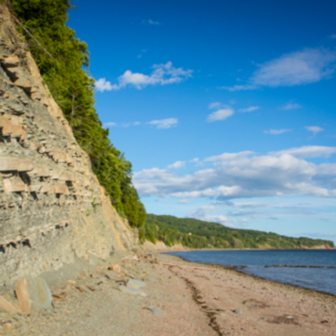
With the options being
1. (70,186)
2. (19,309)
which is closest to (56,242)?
(70,186)

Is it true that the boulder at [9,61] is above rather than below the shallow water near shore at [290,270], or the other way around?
above

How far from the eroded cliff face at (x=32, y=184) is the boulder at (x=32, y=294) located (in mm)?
807

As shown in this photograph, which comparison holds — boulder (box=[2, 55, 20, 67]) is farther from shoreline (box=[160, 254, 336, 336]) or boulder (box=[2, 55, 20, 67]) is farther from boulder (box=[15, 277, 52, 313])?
shoreline (box=[160, 254, 336, 336])

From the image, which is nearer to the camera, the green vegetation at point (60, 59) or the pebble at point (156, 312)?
the pebble at point (156, 312)

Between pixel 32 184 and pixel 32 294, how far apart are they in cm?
446

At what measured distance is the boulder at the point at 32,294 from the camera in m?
7.36

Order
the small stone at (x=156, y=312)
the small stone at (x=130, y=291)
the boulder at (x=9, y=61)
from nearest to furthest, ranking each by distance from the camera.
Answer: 1. the small stone at (x=156, y=312)
2. the boulder at (x=9, y=61)
3. the small stone at (x=130, y=291)

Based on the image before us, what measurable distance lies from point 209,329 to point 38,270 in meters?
7.06

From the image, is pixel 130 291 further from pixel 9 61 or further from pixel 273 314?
pixel 9 61

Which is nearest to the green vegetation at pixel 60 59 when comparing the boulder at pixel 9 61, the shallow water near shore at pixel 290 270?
the boulder at pixel 9 61

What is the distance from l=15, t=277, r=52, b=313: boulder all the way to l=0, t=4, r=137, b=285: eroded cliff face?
2.65ft

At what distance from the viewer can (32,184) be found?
1055cm

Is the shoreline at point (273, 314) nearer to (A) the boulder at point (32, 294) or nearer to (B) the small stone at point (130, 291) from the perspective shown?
(B) the small stone at point (130, 291)

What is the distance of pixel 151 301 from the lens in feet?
39.2
